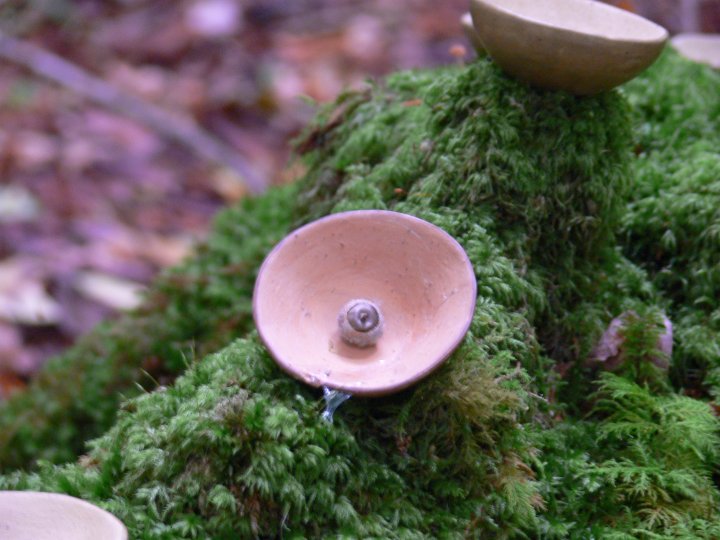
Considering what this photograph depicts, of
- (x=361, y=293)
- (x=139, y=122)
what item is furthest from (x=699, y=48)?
(x=139, y=122)

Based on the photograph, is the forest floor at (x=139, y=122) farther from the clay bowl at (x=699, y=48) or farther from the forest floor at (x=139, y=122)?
the clay bowl at (x=699, y=48)

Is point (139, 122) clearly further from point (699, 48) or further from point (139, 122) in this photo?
point (699, 48)

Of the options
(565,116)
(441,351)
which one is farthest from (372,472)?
(565,116)

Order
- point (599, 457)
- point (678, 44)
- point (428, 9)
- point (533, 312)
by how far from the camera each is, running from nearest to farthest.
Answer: point (599, 457), point (533, 312), point (678, 44), point (428, 9)

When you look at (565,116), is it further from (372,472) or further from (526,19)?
(372,472)

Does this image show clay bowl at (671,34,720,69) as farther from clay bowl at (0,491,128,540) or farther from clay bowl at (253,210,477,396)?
clay bowl at (0,491,128,540)

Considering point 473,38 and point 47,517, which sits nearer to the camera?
point 47,517

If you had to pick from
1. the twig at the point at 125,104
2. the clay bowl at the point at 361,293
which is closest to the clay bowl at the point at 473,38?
the clay bowl at the point at 361,293
